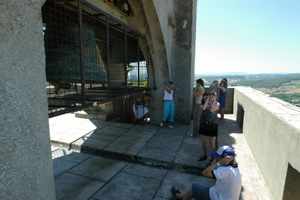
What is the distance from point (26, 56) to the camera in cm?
141

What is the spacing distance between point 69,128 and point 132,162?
3358 millimetres

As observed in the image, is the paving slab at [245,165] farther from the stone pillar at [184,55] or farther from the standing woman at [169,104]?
the standing woman at [169,104]

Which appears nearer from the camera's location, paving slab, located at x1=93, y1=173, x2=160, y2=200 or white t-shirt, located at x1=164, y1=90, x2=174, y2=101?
paving slab, located at x1=93, y1=173, x2=160, y2=200

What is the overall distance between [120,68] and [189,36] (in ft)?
9.80

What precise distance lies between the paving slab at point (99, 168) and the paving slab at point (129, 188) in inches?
9.7

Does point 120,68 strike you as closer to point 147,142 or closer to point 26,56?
point 147,142

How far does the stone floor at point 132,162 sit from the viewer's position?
3350 mm

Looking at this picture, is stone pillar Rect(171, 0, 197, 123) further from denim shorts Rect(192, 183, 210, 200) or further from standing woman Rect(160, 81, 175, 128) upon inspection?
denim shorts Rect(192, 183, 210, 200)

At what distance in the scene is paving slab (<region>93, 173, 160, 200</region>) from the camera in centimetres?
319

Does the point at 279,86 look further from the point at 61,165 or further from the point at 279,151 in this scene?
the point at 61,165

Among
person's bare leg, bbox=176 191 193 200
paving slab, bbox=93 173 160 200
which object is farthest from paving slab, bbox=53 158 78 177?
person's bare leg, bbox=176 191 193 200

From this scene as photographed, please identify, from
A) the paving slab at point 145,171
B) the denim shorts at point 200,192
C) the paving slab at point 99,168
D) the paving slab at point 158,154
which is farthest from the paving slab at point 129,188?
the denim shorts at point 200,192

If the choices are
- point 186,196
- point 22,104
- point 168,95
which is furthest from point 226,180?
point 168,95

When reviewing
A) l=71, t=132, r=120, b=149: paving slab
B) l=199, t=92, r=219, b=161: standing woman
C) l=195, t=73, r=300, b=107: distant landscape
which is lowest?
l=71, t=132, r=120, b=149: paving slab
